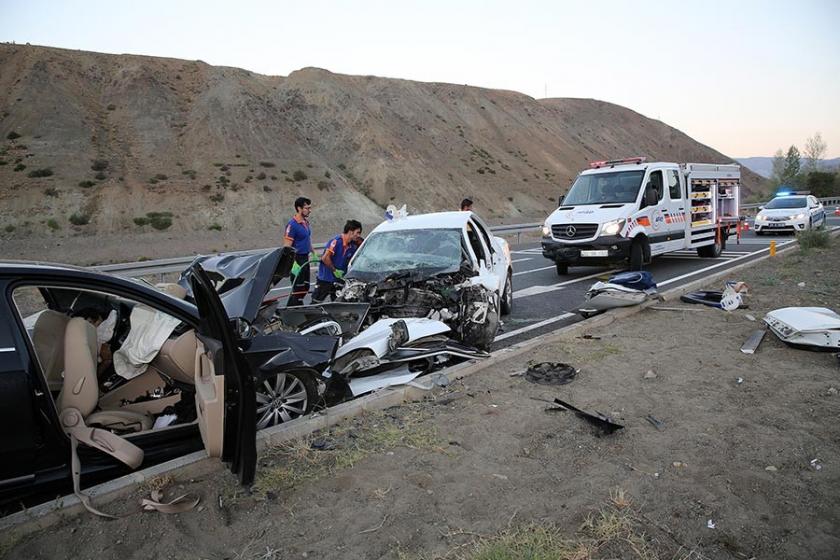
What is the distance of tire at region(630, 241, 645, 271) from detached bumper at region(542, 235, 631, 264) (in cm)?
21

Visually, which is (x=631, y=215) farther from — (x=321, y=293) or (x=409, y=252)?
(x=321, y=293)

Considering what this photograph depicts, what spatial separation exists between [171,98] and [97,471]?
49735 millimetres

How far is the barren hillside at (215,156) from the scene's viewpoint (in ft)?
108

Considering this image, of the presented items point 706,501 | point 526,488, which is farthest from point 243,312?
point 706,501

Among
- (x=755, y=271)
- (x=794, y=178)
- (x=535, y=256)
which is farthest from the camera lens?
(x=794, y=178)

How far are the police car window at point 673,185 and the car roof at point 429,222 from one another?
292 inches

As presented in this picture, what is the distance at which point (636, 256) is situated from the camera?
11.9 metres

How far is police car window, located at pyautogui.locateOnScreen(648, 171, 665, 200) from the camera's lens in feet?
41.5

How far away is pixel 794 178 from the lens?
184 feet

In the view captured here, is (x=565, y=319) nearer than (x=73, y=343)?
No

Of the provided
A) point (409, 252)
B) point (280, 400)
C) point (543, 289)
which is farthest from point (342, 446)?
point (543, 289)

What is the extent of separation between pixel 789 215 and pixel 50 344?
2283 centimetres

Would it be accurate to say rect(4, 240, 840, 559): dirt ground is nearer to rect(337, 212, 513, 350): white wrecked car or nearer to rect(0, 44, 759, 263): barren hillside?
rect(337, 212, 513, 350): white wrecked car

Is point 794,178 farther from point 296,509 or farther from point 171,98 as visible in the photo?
point 296,509
